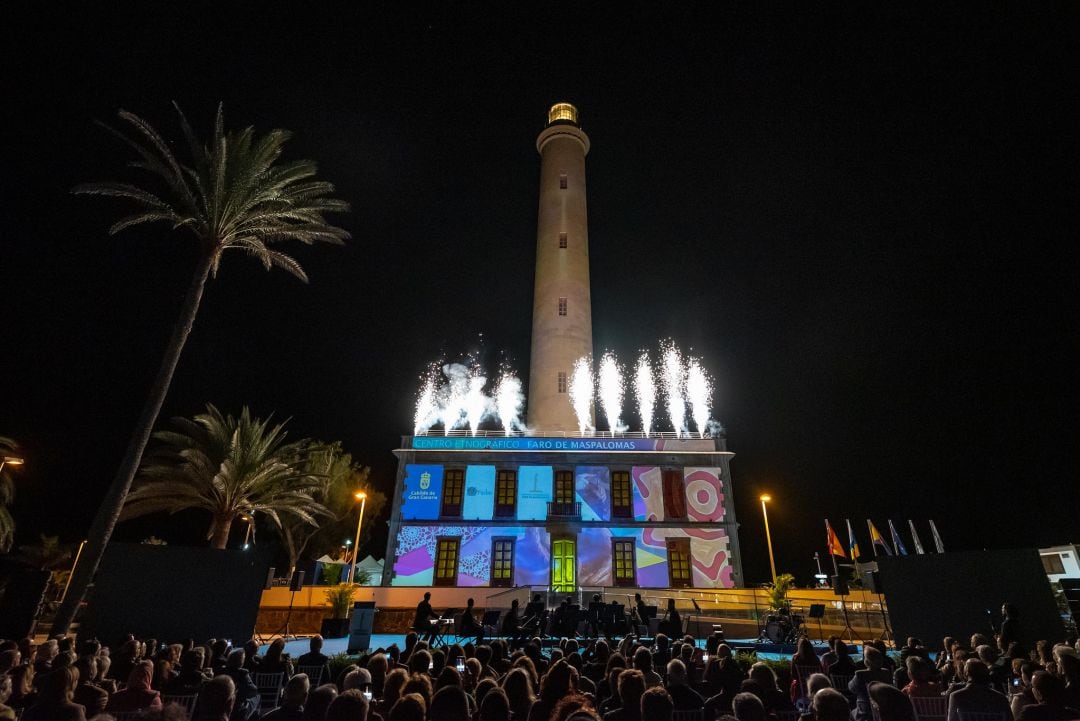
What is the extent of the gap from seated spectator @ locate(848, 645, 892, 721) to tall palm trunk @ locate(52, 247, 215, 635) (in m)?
16.3

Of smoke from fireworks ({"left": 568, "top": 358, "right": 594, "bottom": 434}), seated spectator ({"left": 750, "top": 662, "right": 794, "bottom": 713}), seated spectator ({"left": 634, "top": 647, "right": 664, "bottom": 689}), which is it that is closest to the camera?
seated spectator ({"left": 750, "top": 662, "right": 794, "bottom": 713})

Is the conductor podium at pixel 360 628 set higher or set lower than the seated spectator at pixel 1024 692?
higher

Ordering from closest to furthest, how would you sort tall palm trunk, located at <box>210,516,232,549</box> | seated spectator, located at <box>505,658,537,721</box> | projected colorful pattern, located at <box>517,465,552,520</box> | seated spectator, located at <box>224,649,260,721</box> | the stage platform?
seated spectator, located at <box>505,658,537,721</box> → seated spectator, located at <box>224,649,260,721</box> → the stage platform → tall palm trunk, located at <box>210,516,232,549</box> → projected colorful pattern, located at <box>517,465,552,520</box>

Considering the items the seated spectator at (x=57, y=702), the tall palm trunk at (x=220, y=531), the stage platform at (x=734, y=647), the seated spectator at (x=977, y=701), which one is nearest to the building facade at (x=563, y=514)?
the tall palm trunk at (x=220, y=531)

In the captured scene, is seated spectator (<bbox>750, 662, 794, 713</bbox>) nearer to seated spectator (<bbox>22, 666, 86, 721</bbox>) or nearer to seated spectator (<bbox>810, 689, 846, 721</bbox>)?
seated spectator (<bbox>810, 689, 846, 721</bbox>)

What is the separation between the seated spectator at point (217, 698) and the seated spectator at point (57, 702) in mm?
805

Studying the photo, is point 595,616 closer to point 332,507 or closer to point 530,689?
point 530,689

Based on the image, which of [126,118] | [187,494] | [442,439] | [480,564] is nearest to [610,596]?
[480,564]

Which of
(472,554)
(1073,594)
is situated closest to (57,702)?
(1073,594)

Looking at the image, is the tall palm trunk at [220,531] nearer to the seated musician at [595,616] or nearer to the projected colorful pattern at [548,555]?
the projected colorful pattern at [548,555]

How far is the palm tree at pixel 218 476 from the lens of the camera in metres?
23.7

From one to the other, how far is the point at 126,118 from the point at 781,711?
19.7 m

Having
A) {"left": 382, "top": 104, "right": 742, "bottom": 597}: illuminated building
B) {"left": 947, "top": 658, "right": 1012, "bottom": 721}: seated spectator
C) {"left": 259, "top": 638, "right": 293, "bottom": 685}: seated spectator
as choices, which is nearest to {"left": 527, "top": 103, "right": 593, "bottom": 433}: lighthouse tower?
{"left": 382, "top": 104, "right": 742, "bottom": 597}: illuminated building

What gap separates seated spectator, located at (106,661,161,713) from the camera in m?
5.87
